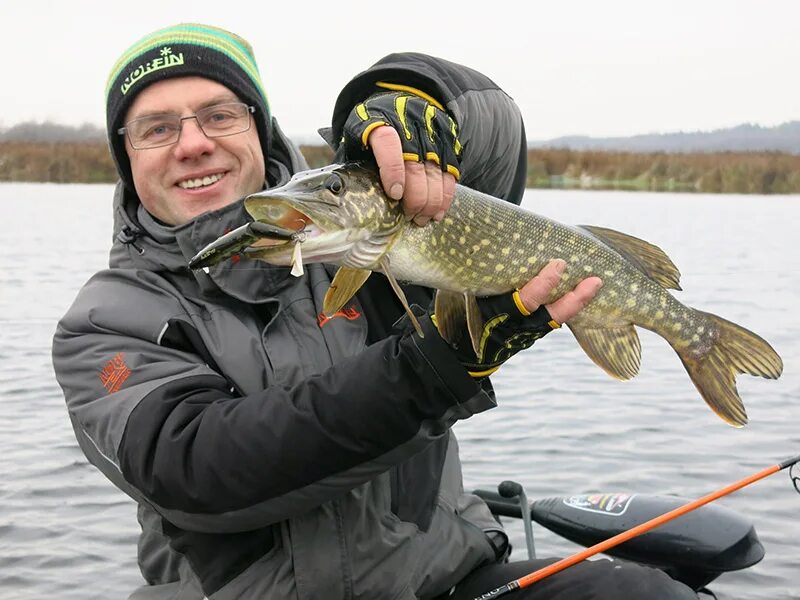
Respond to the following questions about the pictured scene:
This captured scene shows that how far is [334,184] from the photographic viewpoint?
6.86 feet

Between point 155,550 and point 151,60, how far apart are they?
4.84 ft

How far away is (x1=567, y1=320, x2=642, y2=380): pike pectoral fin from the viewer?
2.57 m

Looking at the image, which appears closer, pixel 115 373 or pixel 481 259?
pixel 481 259

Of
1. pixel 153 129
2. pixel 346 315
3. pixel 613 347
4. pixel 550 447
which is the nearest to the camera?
pixel 613 347

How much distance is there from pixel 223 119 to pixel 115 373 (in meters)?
0.91

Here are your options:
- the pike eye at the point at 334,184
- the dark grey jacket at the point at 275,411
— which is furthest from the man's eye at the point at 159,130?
the pike eye at the point at 334,184

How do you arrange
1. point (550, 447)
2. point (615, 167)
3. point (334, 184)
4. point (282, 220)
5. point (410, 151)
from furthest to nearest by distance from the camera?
point (615, 167)
point (550, 447)
point (410, 151)
point (334, 184)
point (282, 220)

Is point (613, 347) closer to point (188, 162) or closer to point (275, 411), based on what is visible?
point (275, 411)

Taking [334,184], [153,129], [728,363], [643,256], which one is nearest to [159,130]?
[153,129]

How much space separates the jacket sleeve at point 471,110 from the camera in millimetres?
2777

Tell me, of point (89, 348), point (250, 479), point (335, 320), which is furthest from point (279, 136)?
point (250, 479)

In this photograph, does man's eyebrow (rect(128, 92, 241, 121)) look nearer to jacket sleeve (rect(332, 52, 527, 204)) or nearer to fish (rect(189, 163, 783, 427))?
jacket sleeve (rect(332, 52, 527, 204))

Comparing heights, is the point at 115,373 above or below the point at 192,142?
below

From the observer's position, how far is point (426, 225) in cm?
226
